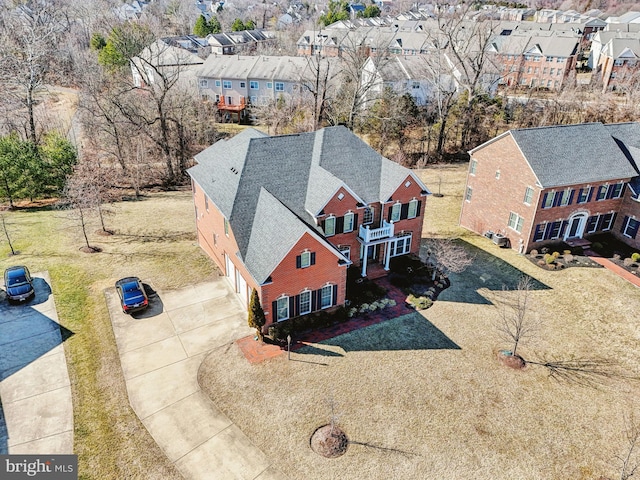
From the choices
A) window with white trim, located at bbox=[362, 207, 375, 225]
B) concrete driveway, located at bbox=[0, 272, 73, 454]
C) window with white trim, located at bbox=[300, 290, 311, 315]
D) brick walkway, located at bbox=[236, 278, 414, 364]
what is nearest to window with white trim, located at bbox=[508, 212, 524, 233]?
brick walkway, located at bbox=[236, 278, 414, 364]

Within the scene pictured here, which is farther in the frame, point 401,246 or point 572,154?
point 572,154

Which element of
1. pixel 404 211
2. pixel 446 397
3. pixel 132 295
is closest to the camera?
pixel 446 397

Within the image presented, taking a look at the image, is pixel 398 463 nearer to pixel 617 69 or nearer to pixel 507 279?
pixel 507 279

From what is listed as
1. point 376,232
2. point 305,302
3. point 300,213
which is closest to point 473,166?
point 376,232

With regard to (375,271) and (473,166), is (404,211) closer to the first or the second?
(375,271)

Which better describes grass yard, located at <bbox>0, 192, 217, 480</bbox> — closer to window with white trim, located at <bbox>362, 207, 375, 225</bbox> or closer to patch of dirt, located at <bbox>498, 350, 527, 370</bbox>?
window with white trim, located at <bbox>362, 207, 375, 225</bbox>

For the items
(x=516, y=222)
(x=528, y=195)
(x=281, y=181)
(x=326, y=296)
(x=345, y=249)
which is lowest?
(x=326, y=296)

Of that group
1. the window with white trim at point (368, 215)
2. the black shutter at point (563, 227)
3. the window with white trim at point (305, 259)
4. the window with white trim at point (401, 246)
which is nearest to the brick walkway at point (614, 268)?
the black shutter at point (563, 227)
